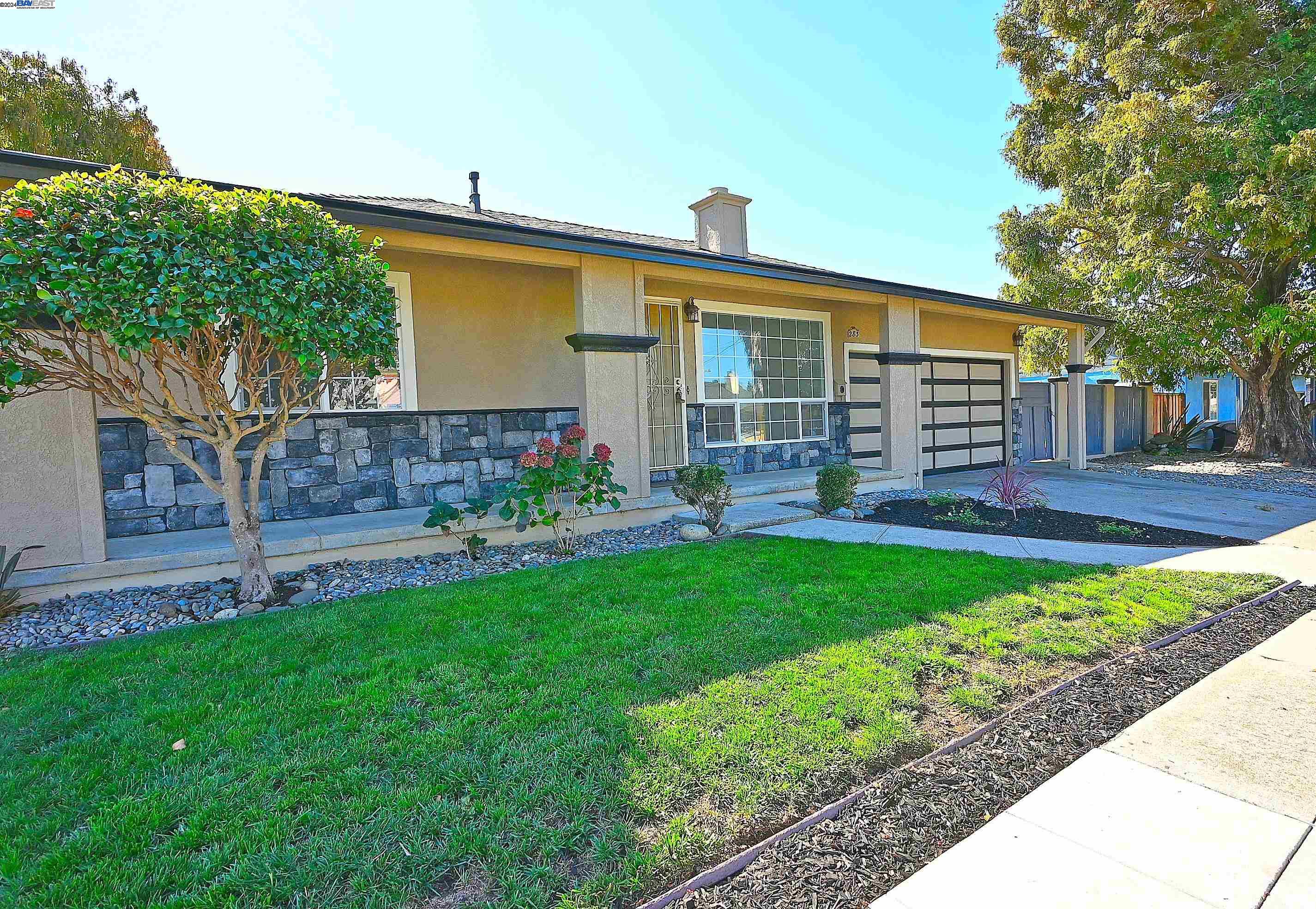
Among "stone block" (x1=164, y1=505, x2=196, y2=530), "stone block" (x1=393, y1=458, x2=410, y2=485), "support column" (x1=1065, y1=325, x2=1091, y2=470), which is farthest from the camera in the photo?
"support column" (x1=1065, y1=325, x2=1091, y2=470)

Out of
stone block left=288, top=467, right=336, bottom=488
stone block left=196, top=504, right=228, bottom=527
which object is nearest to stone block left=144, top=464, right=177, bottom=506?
stone block left=196, top=504, right=228, bottom=527

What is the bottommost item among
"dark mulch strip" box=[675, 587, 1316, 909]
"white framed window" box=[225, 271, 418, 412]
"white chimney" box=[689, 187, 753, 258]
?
"dark mulch strip" box=[675, 587, 1316, 909]

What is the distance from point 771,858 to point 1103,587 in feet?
12.0

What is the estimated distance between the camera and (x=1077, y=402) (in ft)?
39.2

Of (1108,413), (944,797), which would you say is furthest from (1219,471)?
(944,797)

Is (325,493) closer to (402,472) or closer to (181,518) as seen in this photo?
(402,472)

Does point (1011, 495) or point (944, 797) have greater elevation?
point (1011, 495)

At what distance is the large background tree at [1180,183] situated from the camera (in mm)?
9961

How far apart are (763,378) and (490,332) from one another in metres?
4.14

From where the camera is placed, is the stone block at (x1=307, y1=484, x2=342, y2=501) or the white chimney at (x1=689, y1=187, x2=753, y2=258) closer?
the stone block at (x1=307, y1=484, x2=342, y2=501)

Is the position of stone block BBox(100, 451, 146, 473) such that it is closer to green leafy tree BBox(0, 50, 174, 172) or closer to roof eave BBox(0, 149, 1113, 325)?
roof eave BBox(0, 149, 1113, 325)

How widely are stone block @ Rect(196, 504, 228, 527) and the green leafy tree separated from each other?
33.6 feet

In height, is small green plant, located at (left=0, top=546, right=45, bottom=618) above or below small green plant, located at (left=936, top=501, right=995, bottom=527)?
above

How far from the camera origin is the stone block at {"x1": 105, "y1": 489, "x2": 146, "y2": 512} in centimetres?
539
